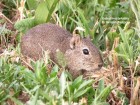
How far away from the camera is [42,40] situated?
5.65 meters

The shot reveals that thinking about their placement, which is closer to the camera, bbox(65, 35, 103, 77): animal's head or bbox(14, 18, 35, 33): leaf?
bbox(65, 35, 103, 77): animal's head

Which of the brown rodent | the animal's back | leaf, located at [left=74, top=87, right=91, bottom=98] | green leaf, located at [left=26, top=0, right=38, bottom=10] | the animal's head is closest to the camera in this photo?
leaf, located at [left=74, top=87, right=91, bottom=98]

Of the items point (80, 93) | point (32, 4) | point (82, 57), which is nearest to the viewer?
point (80, 93)

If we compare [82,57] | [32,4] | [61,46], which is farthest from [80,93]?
[32,4]

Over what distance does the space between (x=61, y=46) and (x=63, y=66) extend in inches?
40.6

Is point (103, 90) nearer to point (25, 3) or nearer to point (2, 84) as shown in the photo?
point (2, 84)

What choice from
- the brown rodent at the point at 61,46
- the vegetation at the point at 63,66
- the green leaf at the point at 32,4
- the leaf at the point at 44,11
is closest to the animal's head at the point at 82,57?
the brown rodent at the point at 61,46

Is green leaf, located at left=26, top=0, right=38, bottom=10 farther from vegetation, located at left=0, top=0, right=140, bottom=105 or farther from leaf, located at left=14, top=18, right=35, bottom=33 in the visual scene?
leaf, located at left=14, top=18, right=35, bottom=33

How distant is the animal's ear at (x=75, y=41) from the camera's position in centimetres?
535

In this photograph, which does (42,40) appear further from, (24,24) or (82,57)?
(82,57)

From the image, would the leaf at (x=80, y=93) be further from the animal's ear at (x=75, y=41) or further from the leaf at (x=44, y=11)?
the leaf at (x=44, y=11)

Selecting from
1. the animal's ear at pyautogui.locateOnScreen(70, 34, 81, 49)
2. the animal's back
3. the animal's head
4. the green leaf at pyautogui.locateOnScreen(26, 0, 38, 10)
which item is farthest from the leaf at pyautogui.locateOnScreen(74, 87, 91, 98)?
the green leaf at pyautogui.locateOnScreen(26, 0, 38, 10)

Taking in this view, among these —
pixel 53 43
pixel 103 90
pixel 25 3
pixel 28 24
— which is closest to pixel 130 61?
pixel 103 90

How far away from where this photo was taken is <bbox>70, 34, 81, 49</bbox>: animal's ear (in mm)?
5352
